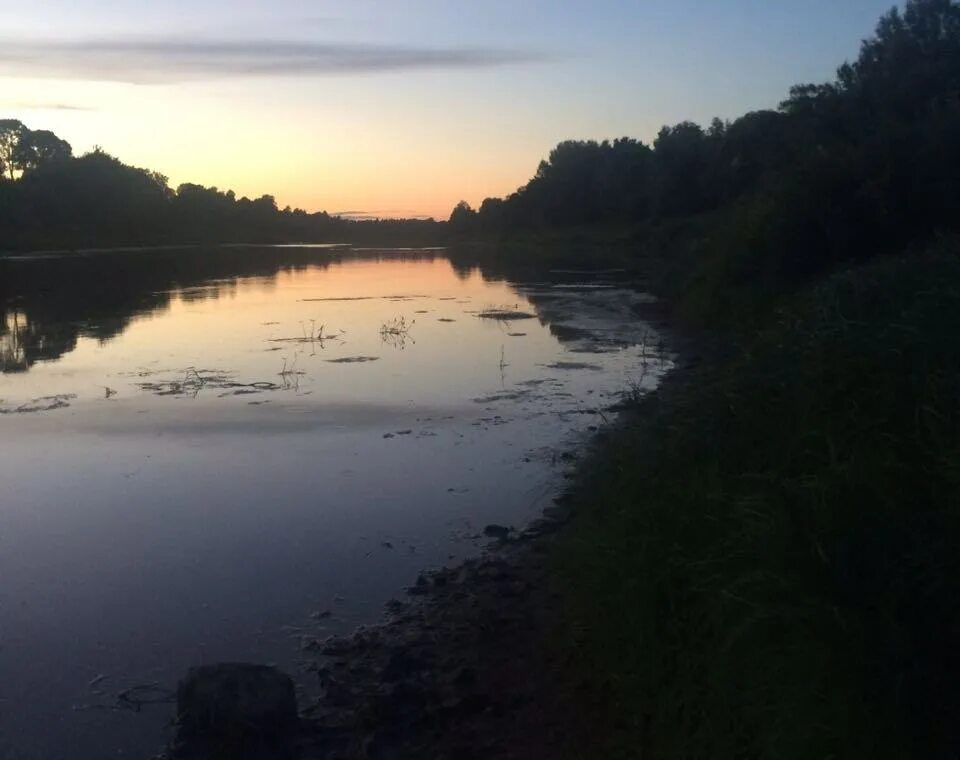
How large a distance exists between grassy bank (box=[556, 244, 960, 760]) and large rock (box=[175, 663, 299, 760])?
181 centimetres

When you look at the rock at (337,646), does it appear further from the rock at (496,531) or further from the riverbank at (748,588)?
the rock at (496,531)

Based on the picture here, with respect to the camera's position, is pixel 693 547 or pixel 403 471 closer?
pixel 693 547

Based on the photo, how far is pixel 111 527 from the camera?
32.5 ft

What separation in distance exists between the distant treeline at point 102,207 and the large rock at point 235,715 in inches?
2969

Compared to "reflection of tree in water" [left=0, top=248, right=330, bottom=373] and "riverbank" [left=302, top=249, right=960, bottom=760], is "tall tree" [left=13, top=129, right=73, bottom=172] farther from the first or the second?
"riverbank" [left=302, top=249, right=960, bottom=760]

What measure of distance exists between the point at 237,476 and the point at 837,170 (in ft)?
42.3

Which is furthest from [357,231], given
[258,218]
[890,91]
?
[890,91]

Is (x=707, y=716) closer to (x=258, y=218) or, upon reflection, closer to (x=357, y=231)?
(x=258, y=218)

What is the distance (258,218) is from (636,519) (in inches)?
4945

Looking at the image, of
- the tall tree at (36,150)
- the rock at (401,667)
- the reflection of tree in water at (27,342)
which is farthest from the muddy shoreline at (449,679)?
the tall tree at (36,150)

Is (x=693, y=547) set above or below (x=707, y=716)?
above

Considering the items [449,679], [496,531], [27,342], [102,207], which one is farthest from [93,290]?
[102,207]

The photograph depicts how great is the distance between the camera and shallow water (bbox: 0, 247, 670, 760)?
24.1 ft

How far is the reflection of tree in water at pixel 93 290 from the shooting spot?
23.9 meters
